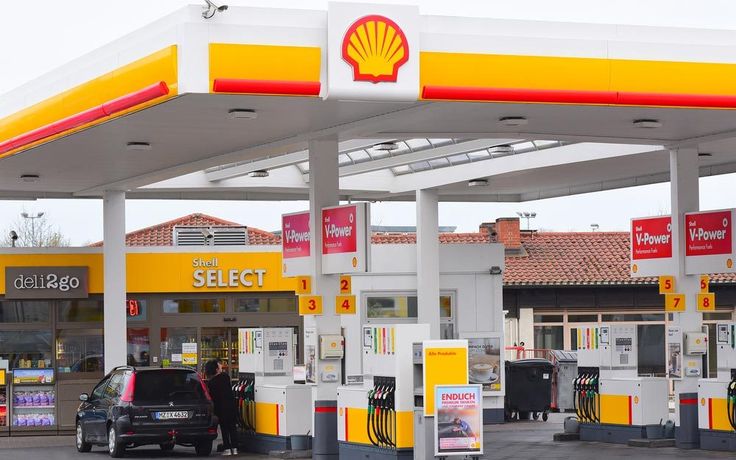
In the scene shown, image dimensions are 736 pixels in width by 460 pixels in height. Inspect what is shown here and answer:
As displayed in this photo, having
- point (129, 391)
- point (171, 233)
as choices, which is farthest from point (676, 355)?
point (171, 233)

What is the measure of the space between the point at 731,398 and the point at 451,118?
595cm

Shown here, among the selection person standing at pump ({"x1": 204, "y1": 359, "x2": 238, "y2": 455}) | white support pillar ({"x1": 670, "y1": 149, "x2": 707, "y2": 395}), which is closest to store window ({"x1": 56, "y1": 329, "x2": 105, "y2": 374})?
person standing at pump ({"x1": 204, "y1": 359, "x2": 238, "y2": 455})

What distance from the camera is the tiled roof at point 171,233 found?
38750mm

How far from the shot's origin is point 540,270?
39.7 metres

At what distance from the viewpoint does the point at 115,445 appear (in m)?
20.5

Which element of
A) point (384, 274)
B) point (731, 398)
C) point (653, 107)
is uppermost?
point (653, 107)

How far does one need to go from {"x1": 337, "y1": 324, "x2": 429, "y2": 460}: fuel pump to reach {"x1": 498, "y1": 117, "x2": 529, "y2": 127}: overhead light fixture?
110 inches

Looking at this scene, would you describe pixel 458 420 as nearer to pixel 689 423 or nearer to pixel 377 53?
pixel 377 53

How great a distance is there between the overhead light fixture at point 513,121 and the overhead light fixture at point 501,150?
5.10m

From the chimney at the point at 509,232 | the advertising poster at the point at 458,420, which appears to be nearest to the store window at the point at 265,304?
the advertising poster at the point at 458,420

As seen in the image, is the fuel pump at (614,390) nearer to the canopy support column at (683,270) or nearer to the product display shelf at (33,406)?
the canopy support column at (683,270)

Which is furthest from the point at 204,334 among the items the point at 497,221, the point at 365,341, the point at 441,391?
the point at 497,221

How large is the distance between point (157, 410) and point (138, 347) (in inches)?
283

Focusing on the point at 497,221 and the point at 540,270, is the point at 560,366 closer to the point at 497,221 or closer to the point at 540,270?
the point at 540,270
